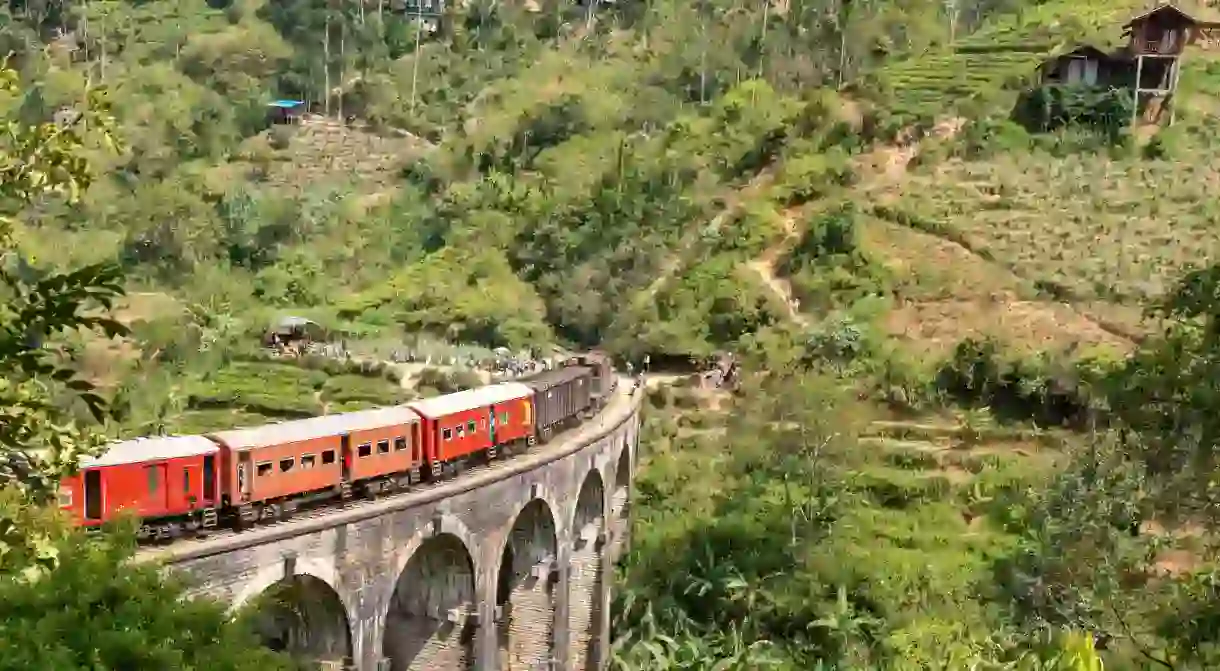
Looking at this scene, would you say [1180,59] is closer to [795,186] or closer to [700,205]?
[795,186]

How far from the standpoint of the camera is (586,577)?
31188 millimetres

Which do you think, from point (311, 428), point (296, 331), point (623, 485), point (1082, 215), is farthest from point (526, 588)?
point (1082, 215)

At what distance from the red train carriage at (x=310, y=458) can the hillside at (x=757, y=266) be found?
2.16 meters

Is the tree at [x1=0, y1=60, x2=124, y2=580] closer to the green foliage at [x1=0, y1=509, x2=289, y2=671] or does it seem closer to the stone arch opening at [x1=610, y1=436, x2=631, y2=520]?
the green foliage at [x1=0, y1=509, x2=289, y2=671]

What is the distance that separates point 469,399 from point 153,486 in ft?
29.7

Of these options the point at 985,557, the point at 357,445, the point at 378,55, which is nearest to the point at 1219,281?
the point at 357,445

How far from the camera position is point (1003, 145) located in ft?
176

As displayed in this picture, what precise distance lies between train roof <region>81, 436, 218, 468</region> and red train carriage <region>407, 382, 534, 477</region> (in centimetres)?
567

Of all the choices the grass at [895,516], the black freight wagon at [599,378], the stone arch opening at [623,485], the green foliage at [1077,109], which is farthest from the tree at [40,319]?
the green foliage at [1077,109]

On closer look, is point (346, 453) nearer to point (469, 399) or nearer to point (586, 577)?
point (469, 399)

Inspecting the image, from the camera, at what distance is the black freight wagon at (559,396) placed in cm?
2914

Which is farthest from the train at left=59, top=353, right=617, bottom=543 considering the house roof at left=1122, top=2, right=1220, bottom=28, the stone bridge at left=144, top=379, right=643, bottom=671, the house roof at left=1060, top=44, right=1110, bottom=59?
the house roof at left=1122, top=2, right=1220, bottom=28

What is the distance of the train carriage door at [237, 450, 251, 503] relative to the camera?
61.8 ft

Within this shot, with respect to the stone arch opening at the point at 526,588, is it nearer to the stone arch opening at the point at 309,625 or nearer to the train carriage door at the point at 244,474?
the stone arch opening at the point at 309,625
